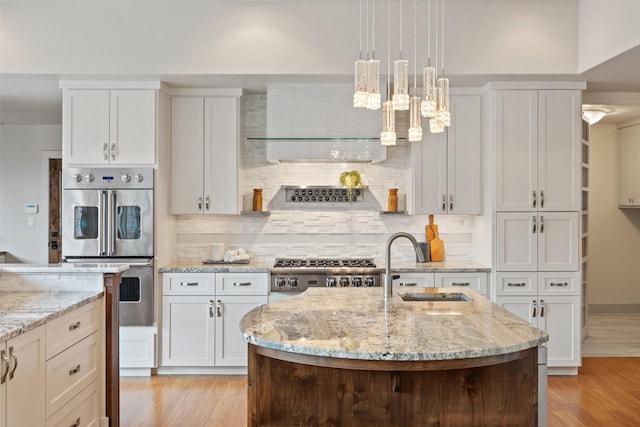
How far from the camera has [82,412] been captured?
9.51 ft

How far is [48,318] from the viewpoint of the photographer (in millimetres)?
2459

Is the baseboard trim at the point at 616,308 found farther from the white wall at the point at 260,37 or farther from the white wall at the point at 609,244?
the white wall at the point at 260,37

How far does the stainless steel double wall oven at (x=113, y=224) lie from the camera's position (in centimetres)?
451

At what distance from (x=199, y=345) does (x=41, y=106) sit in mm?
3066

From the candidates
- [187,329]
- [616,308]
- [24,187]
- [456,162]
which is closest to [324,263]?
[187,329]

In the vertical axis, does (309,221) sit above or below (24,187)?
below

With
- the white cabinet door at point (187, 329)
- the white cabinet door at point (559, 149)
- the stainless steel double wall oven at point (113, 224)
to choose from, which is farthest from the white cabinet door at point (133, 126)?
the white cabinet door at point (559, 149)

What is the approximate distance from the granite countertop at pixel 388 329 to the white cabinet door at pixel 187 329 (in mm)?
1890

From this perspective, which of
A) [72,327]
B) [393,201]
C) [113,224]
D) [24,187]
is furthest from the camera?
[24,187]

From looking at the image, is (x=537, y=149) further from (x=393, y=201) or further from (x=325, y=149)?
(x=325, y=149)

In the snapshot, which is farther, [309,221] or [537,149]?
[309,221]

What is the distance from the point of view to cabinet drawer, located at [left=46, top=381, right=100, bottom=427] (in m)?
2.63

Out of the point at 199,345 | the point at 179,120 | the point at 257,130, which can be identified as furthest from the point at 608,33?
the point at 199,345

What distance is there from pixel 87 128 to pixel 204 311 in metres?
1.79
